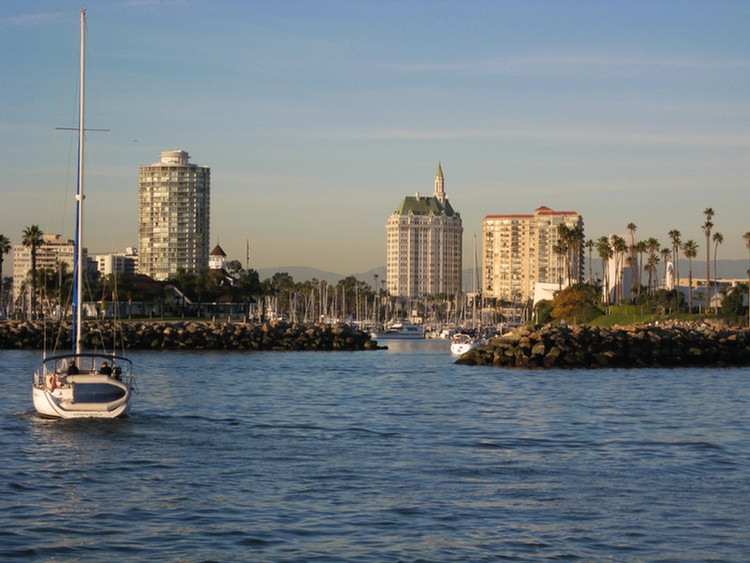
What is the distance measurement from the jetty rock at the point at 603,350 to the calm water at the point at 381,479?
66.4ft

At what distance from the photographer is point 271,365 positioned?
65.2m

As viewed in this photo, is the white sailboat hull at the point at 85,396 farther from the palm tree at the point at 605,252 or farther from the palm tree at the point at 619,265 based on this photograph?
the palm tree at the point at 619,265

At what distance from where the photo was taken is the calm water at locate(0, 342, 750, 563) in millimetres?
15500

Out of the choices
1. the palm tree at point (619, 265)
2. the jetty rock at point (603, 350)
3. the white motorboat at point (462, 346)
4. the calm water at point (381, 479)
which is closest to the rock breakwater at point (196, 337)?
the white motorboat at point (462, 346)

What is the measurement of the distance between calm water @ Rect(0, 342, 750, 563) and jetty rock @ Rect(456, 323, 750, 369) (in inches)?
797

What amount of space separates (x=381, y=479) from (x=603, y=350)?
45.3 metres

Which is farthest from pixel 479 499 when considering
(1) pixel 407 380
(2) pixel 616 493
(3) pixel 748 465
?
(1) pixel 407 380

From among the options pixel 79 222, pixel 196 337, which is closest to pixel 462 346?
pixel 196 337

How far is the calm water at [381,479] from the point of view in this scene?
1550cm

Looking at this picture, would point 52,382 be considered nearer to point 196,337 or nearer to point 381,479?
point 381,479

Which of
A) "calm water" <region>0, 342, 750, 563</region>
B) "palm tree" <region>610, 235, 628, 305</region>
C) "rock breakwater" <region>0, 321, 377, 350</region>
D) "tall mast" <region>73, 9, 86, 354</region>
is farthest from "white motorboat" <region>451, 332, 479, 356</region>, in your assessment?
"palm tree" <region>610, 235, 628, 305</region>

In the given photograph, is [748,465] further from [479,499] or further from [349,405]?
[349,405]

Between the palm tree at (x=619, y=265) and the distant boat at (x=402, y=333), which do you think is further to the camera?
the distant boat at (x=402, y=333)

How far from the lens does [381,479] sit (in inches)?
835
